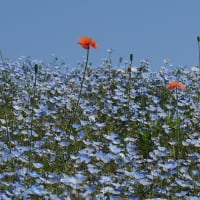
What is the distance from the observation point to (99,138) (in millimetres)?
7316

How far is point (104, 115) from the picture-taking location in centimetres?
848

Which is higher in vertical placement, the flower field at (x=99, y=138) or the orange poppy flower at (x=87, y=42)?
the orange poppy flower at (x=87, y=42)

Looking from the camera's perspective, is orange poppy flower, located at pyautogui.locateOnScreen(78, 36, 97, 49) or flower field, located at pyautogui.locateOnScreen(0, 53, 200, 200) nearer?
flower field, located at pyautogui.locateOnScreen(0, 53, 200, 200)

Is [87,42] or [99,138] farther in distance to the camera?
[99,138]

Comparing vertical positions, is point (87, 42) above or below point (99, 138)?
above

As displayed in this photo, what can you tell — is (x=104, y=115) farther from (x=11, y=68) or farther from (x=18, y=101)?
(x=11, y=68)

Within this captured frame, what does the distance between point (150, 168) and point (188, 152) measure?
111 centimetres

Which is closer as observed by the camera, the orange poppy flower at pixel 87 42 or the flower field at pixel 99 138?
the flower field at pixel 99 138

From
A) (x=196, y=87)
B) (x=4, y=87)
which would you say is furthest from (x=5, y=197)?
(x=196, y=87)

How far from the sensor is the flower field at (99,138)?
526 cm

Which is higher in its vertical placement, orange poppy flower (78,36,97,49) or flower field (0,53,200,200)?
orange poppy flower (78,36,97,49)

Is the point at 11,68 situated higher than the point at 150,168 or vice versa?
the point at 11,68

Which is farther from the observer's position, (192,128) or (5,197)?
(192,128)

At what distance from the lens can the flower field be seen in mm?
5261
